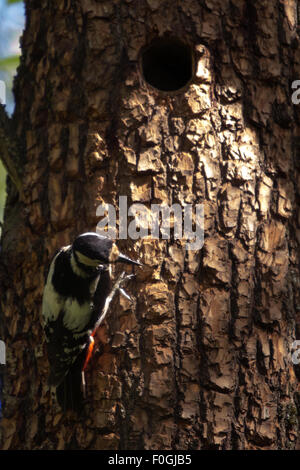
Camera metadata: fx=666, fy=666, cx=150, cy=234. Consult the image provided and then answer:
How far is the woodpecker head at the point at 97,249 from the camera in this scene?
288cm

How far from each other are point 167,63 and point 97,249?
1.16 meters

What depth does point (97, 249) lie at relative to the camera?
2879mm

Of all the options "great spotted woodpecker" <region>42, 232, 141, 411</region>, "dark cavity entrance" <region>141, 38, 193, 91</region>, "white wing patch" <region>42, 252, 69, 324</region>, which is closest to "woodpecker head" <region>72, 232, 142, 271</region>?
"great spotted woodpecker" <region>42, 232, 141, 411</region>

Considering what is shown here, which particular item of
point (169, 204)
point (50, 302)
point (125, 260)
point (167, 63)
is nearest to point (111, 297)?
point (125, 260)

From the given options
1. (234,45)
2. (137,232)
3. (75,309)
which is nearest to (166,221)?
(137,232)

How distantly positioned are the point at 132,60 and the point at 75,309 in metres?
1.21

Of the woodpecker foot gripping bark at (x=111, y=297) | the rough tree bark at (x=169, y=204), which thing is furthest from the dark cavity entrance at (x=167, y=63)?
the woodpecker foot gripping bark at (x=111, y=297)

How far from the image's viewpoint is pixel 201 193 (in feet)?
9.68

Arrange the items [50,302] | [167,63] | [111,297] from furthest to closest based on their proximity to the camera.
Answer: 1. [167,63]
2. [50,302]
3. [111,297]

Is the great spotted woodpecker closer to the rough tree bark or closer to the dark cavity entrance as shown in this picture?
the rough tree bark

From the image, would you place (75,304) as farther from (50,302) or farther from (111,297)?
(111,297)

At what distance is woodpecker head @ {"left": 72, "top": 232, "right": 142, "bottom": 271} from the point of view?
2879 mm

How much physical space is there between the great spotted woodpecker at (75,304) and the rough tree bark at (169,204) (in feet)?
0.23

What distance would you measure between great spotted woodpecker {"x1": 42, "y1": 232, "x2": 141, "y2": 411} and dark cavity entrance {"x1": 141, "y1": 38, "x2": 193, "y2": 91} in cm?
95
